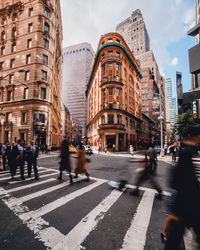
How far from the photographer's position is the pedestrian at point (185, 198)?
2.01 metres

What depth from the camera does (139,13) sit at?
112 meters

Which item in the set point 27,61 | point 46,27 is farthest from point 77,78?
point 27,61

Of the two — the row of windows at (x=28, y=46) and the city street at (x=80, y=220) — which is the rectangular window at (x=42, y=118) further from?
the city street at (x=80, y=220)

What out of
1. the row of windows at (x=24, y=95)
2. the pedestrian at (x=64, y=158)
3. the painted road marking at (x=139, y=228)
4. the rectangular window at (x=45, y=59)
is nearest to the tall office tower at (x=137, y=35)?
the rectangular window at (x=45, y=59)

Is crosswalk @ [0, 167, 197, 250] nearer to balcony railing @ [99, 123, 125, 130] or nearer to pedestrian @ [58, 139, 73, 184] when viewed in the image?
pedestrian @ [58, 139, 73, 184]

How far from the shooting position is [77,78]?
136000mm

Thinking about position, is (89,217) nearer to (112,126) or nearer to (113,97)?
(112,126)

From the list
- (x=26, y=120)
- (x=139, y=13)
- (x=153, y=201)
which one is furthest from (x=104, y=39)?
(x=139, y=13)

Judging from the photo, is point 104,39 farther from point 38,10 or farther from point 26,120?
point 26,120

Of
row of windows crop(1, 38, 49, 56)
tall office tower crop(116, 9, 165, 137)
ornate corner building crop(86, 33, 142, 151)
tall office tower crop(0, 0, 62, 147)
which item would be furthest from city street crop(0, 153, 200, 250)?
tall office tower crop(116, 9, 165, 137)

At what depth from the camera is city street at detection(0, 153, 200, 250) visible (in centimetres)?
232

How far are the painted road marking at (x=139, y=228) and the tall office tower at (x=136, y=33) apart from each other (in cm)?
12166

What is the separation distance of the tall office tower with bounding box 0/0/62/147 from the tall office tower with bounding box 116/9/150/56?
303 feet

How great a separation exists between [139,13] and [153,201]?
149527mm
